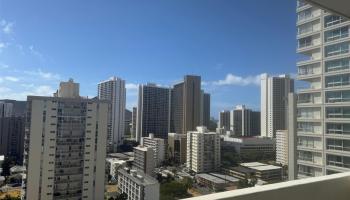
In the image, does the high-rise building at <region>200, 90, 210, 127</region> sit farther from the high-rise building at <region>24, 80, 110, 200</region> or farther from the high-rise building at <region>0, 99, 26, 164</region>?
the high-rise building at <region>0, 99, 26, 164</region>

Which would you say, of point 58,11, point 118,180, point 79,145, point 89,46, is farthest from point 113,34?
point 118,180

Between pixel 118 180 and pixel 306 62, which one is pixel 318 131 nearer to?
pixel 306 62

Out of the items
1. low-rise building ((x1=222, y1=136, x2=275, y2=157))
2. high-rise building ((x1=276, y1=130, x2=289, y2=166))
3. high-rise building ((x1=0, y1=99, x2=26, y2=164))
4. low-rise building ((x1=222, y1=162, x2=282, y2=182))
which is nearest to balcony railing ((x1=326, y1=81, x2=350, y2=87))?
low-rise building ((x1=222, y1=162, x2=282, y2=182))

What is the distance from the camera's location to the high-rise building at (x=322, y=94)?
279 inches

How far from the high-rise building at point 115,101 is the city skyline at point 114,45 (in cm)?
38

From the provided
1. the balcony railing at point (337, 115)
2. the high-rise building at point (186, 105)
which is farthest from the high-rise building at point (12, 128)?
the high-rise building at point (186, 105)

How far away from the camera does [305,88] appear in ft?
26.0

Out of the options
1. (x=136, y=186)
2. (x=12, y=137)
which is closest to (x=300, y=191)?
(x=136, y=186)

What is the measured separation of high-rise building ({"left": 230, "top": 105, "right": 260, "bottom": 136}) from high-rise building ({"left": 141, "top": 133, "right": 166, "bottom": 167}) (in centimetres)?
425

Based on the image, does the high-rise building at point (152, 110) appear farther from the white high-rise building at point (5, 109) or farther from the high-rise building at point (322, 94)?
the white high-rise building at point (5, 109)

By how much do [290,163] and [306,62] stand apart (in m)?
3.29

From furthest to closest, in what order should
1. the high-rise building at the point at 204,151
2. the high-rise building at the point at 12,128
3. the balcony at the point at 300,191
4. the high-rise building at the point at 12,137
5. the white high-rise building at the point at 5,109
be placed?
the high-rise building at the point at 204,151, the high-rise building at the point at 12,137, the high-rise building at the point at 12,128, the white high-rise building at the point at 5,109, the balcony at the point at 300,191

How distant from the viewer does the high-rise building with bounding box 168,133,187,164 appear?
15.8 meters

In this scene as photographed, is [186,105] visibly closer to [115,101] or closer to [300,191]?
[115,101]
